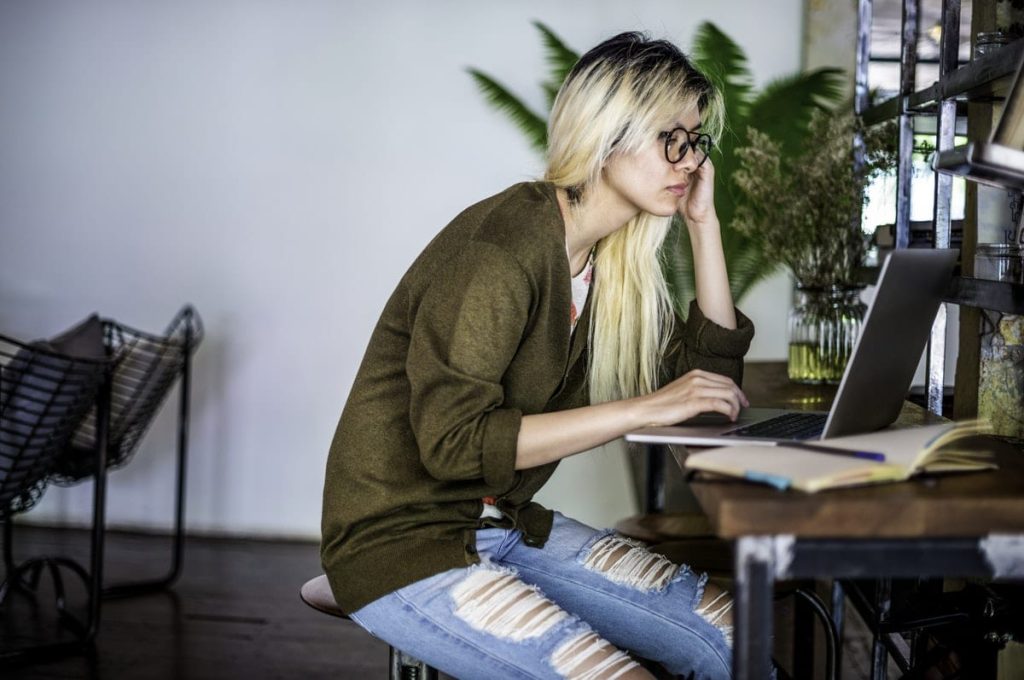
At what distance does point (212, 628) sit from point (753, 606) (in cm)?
257

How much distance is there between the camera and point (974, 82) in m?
1.68

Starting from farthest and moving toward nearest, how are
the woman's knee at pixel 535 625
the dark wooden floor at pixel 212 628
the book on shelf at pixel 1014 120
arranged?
the dark wooden floor at pixel 212 628 → the woman's knee at pixel 535 625 → the book on shelf at pixel 1014 120

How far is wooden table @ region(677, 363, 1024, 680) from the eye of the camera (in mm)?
988

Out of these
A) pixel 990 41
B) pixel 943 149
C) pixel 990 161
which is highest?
pixel 990 41

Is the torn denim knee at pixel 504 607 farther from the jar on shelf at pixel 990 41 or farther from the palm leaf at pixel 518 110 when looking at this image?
the palm leaf at pixel 518 110

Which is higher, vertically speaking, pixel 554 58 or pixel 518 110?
pixel 554 58

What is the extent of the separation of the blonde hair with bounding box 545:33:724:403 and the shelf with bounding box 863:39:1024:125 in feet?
1.23

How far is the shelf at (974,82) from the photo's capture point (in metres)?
1.51

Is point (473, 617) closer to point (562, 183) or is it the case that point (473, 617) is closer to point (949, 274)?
point (562, 183)

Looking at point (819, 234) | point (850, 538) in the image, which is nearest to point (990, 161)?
point (850, 538)

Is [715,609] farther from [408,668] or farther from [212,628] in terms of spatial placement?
[212,628]

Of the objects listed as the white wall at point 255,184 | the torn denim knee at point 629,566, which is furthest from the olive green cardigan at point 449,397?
the white wall at point 255,184

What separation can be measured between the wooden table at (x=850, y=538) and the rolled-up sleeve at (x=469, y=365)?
1.29 feet

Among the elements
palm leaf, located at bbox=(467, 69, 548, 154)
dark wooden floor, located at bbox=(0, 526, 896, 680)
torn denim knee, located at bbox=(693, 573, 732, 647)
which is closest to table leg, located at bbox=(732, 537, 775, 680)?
torn denim knee, located at bbox=(693, 573, 732, 647)
